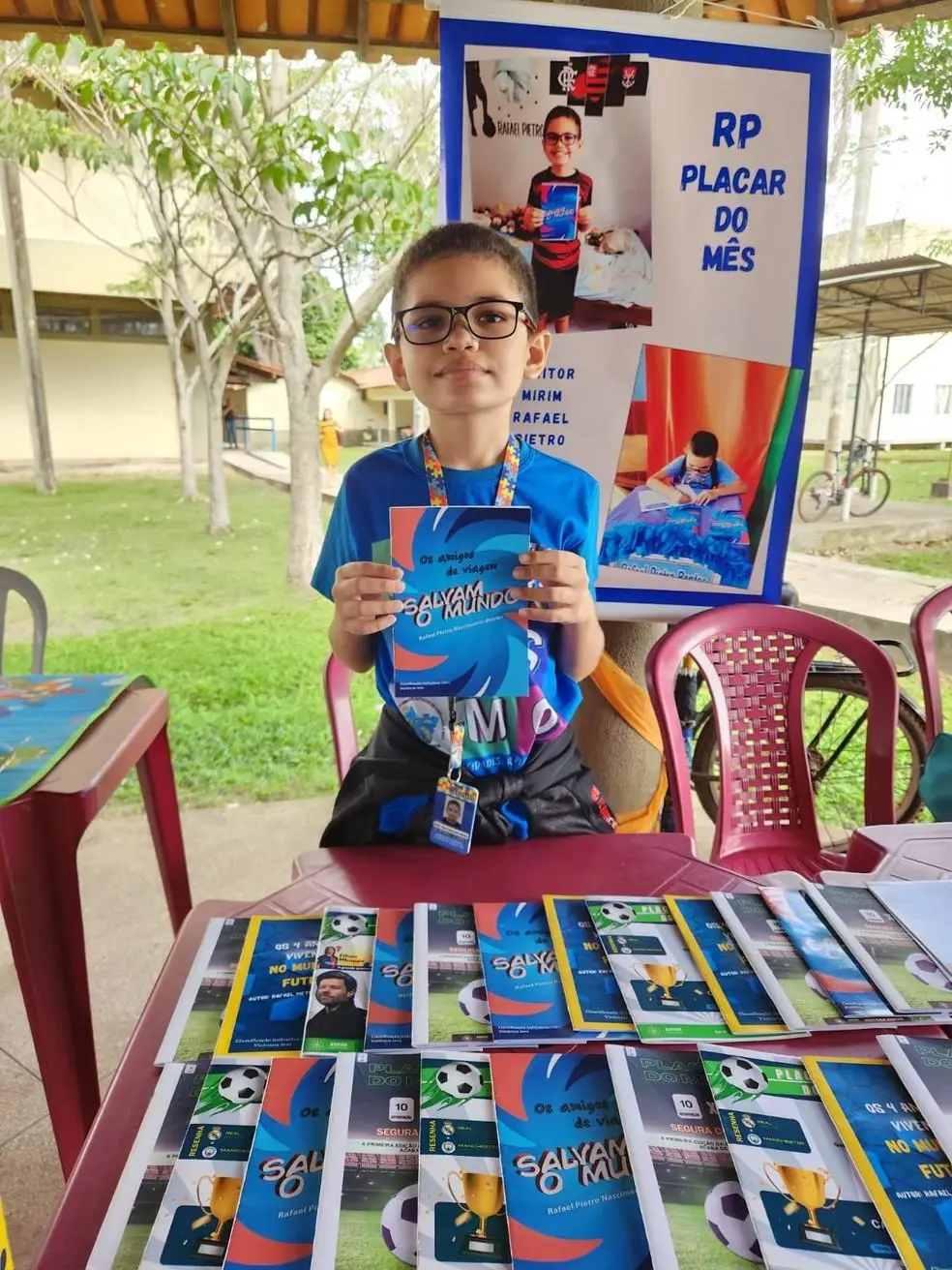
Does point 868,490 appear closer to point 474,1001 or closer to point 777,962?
point 777,962

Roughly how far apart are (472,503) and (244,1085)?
0.86m

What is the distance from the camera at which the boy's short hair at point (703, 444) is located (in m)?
1.91

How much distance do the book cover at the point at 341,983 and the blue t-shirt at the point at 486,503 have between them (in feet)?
1.24

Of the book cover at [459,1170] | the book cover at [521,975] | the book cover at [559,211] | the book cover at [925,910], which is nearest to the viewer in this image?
the book cover at [459,1170]

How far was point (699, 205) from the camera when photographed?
1763 millimetres

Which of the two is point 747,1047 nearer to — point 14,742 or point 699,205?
point 14,742

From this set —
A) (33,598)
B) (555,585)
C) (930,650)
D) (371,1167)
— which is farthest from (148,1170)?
(33,598)

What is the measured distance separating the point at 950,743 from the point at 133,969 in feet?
6.88

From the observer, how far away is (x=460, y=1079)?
2.38ft

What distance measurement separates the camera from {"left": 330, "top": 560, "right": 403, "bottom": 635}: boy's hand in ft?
3.55

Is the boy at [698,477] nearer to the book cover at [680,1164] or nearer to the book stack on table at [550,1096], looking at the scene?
the book stack on table at [550,1096]

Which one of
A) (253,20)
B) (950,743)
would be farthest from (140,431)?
(950,743)

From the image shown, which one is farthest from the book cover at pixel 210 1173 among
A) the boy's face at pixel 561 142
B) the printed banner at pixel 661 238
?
the boy's face at pixel 561 142

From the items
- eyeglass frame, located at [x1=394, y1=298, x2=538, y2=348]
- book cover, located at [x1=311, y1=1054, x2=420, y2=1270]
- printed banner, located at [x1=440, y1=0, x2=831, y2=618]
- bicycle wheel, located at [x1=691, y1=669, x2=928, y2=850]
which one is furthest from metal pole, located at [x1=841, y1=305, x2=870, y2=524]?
book cover, located at [x1=311, y1=1054, x2=420, y2=1270]
